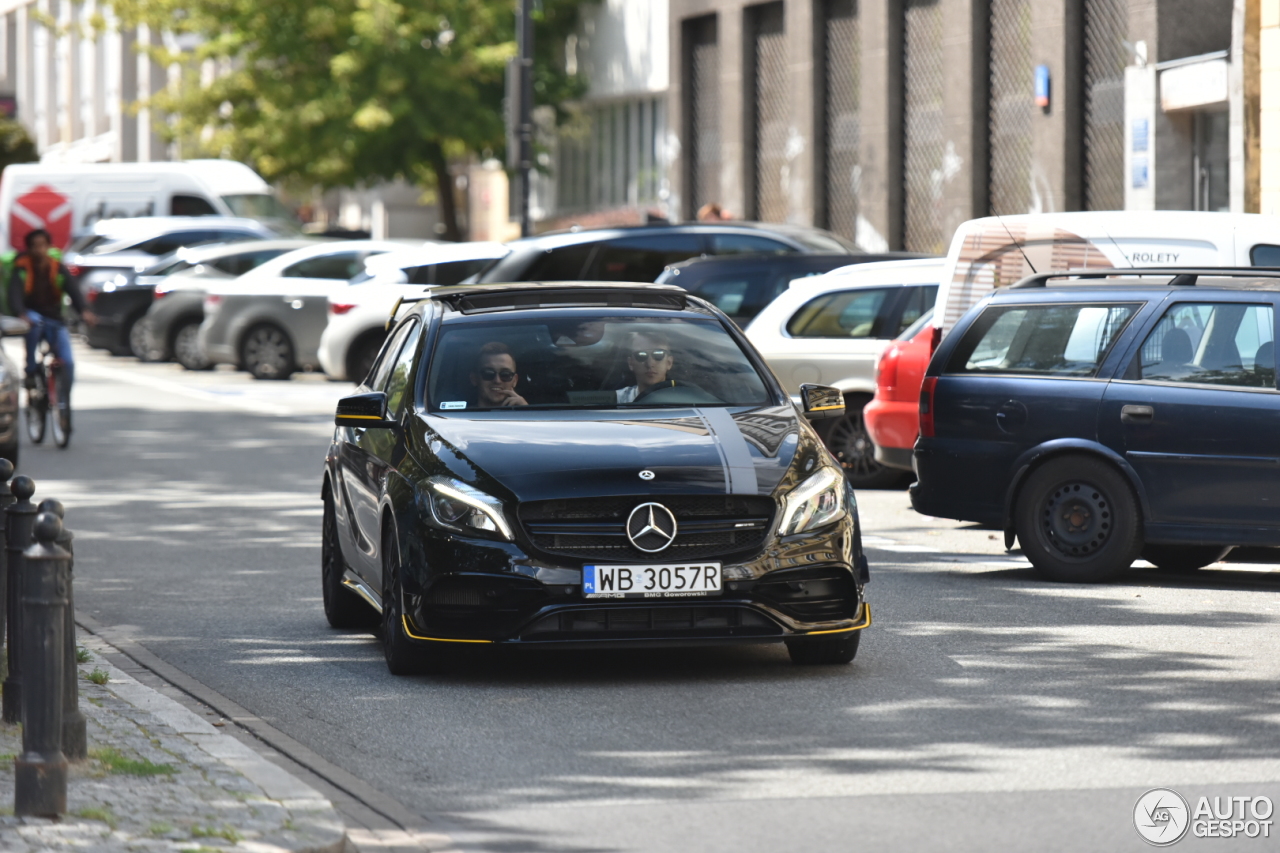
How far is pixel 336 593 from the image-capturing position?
10000mm

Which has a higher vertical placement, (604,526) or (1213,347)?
(1213,347)

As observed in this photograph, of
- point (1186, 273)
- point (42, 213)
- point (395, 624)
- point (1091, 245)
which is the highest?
point (42, 213)

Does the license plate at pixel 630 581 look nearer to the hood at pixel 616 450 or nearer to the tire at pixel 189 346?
the hood at pixel 616 450

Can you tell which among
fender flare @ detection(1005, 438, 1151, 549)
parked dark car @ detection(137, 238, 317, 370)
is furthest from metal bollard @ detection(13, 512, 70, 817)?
parked dark car @ detection(137, 238, 317, 370)

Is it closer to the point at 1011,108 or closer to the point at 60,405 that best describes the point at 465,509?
the point at 60,405

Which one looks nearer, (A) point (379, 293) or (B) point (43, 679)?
(B) point (43, 679)

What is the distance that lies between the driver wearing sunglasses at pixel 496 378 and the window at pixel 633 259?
1116cm

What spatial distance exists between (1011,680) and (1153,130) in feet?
58.4

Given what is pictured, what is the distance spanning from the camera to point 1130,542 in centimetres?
1088

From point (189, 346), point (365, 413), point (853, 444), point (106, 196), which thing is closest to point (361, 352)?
point (189, 346)

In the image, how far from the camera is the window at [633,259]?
20328 mm

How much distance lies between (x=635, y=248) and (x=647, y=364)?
447 inches

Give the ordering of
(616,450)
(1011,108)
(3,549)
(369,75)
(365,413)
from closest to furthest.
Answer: (3,549)
(616,450)
(365,413)
(1011,108)
(369,75)

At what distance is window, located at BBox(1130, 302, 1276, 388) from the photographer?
10.7m
